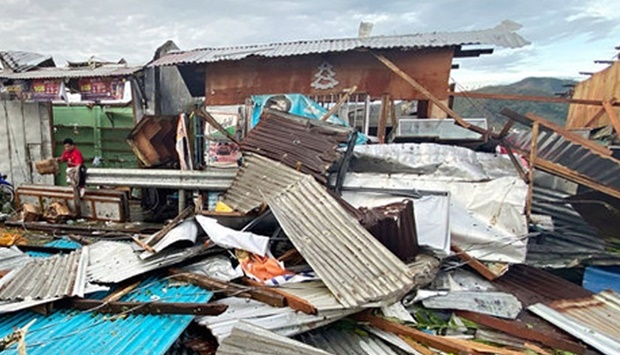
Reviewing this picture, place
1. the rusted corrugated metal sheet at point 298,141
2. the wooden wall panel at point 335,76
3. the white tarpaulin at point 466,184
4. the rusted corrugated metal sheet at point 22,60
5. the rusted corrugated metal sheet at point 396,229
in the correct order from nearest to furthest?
the rusted corrugated metal sheet at point 396,229
the white tarpaulin at point 466,184
the rusted corrugated metal sheet at point 298,141
the wooden wall panel at point 335,76
the rusted corrugated metal sheet at point 22,60

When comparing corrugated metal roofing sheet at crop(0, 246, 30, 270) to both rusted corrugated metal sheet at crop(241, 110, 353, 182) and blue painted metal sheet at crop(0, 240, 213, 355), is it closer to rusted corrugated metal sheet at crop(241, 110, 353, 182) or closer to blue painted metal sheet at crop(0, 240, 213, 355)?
blue painted metal sheet at crop(0, 240, 213, 355)

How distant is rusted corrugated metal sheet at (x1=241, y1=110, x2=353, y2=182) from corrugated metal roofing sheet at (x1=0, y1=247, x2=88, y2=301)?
2.90m

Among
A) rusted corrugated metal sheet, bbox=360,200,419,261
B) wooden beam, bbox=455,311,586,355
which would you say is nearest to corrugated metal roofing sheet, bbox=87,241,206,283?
rusted corrugated metal sheet, bbox=360,200,419,261

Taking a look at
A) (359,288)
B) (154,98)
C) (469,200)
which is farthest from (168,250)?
(154,98)

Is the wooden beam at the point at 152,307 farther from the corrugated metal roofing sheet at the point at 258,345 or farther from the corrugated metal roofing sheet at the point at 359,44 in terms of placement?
the corrugated metal roofing sheet at the point at 359,44

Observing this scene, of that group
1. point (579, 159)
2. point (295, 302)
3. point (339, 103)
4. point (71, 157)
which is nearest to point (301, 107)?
point (339, 103)

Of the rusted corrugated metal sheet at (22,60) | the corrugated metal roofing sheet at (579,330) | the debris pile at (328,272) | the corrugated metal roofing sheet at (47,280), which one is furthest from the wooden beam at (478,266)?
the rusted corrugated metal sheet at (22,60)

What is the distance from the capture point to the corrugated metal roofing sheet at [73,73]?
30.8 feet

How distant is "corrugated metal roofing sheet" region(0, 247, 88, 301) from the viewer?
3703 mm

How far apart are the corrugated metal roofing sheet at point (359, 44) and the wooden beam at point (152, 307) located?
583cm

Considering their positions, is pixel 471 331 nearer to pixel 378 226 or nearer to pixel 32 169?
pixel 378 226

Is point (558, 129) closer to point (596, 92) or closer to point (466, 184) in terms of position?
point (466, 184)

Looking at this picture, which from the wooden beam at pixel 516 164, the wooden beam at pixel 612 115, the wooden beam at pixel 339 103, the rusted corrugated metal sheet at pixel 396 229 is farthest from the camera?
the wooden beam at pixel 339 103

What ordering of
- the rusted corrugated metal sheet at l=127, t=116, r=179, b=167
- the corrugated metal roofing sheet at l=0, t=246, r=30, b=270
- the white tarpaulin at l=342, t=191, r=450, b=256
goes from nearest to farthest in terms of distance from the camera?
the corrugated metal roofing sheet at l=0, t=246, r=30, b=270, the white tarpaulin at l=342, t=191, r=450, b=256, the rusted corrugated metal sheet at l=127, t=116, r=179, b=167
